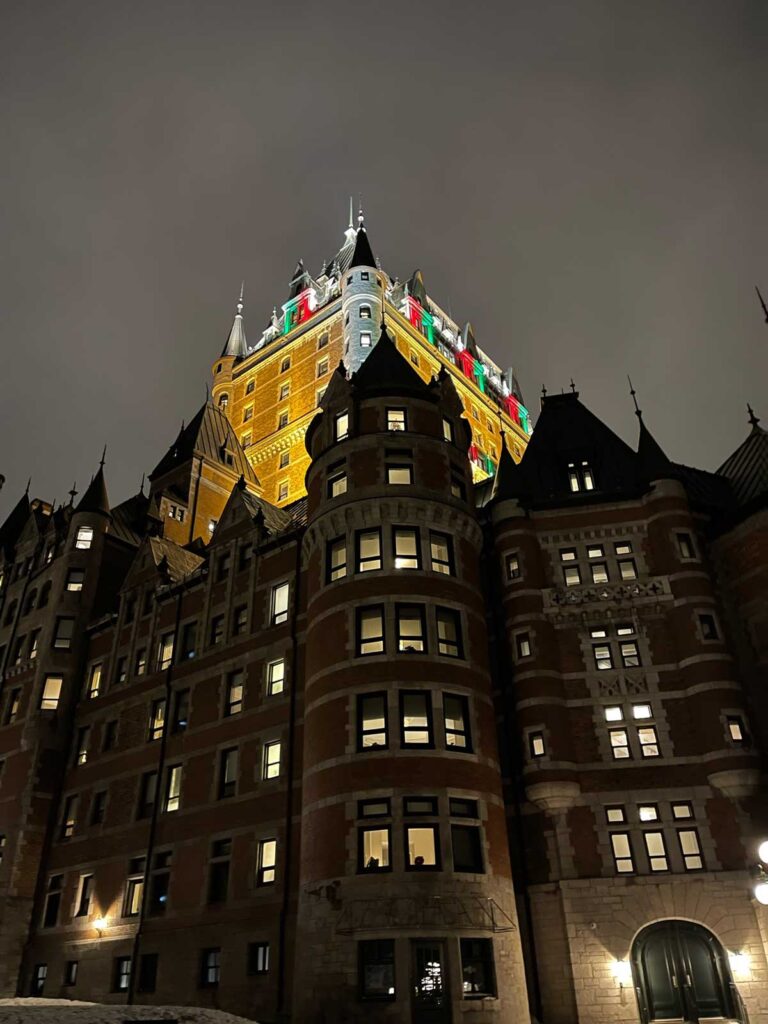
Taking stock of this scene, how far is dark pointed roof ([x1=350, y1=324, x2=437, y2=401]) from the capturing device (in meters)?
42.4

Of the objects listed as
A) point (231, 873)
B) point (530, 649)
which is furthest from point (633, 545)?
point (231, 873)

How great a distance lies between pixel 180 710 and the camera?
143ft

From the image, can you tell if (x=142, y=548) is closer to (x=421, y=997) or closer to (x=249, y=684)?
(x=249, y=684)

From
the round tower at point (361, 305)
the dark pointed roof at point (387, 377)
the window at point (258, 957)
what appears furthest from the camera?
the round tower at point (361, 305)

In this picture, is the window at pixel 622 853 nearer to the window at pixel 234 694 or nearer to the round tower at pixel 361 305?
the window at pixel 234 694

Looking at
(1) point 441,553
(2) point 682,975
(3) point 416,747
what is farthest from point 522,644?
(2) point 682,975

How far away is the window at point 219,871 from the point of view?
120 ft

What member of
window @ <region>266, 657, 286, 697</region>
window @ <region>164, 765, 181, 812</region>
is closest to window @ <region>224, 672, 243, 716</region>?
window @ <region>266, 657, 286, 697</region>

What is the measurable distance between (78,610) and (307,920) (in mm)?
30458

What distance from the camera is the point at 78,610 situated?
53125 millimetres

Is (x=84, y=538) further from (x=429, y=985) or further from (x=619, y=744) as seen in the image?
(x=429, y=985)

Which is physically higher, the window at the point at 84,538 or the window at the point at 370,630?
the window at the point at 84,538

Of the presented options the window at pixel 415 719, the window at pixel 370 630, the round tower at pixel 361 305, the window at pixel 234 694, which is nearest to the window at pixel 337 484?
the window at pixel 370 630

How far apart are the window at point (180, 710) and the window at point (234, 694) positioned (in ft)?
10.0
